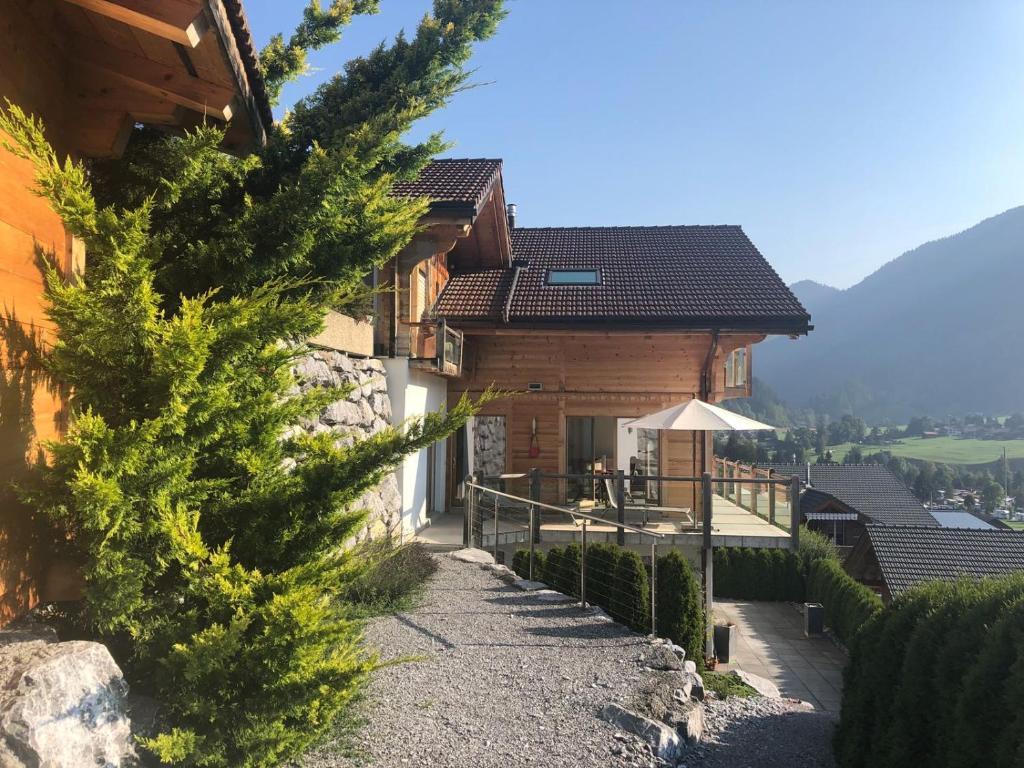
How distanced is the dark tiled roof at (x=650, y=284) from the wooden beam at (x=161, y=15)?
37.6 ft

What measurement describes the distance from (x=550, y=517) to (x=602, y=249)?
905 centimetres

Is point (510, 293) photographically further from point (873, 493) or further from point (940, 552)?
point (873, 493)

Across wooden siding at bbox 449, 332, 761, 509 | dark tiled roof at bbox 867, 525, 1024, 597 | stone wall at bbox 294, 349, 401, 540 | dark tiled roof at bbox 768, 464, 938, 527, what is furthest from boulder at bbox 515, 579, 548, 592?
dark tiled roof at bbox 768, 464, 938, 527

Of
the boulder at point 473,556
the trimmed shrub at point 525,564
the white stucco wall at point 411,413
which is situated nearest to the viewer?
the trimmed shrub at point 525,564

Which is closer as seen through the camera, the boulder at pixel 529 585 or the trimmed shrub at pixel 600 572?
the trimmed shrub at pixel 600 572

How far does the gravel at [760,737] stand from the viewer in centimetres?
511

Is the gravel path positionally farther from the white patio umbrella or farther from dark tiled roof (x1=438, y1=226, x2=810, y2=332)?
dark tiled roof (x1=438, y1=226, x2=810, y2=332)

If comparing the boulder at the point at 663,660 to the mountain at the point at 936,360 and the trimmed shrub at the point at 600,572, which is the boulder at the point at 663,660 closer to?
the trimmed shrub at the point at 600,572

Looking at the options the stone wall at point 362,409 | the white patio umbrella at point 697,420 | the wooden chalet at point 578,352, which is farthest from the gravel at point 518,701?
the wooden chalet at point 578,352

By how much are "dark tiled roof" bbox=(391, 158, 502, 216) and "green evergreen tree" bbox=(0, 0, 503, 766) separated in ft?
21.6

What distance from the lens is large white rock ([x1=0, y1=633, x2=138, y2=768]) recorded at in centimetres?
252

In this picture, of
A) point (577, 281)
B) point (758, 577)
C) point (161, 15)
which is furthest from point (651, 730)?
point (577, 281)

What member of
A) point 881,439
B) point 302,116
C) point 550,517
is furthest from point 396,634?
point 881,439

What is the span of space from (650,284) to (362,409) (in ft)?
29.7
